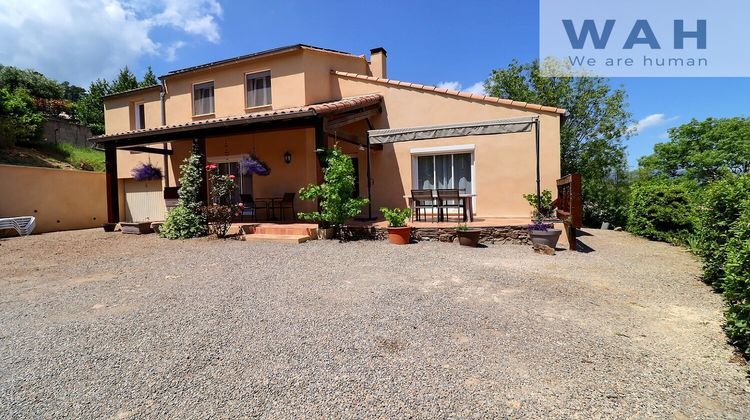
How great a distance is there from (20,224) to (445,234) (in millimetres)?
14026

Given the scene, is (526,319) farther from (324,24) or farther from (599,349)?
(324,24)

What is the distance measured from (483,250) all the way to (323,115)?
529cm

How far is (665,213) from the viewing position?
29.6 ft

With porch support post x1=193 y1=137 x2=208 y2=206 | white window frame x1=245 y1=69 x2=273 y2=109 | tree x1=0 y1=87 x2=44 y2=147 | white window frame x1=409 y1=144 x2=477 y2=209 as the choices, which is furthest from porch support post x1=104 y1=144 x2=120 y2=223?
tree x1=0 y1=87 x2=44 y2=147

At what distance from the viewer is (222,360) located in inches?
110

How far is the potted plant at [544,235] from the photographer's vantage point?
7.01 meters

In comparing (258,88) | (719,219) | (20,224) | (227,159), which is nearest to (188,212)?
(227,159)

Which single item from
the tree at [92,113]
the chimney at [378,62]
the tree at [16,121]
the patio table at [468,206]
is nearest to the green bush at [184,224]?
the patio table at [468,206]

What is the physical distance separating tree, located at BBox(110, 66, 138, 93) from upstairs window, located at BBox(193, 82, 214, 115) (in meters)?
18.6

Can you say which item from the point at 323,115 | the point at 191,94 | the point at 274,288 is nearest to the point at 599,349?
the point at 274,288

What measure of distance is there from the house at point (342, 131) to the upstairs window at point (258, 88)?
38 millimetres

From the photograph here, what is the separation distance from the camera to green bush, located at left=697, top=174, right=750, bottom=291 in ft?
14.6

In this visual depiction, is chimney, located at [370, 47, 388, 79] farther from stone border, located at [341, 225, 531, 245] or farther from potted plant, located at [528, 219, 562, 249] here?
potted plant, located at [528, 219, 562, 249]

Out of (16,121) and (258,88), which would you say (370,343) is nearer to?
(258,88)
